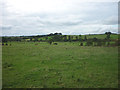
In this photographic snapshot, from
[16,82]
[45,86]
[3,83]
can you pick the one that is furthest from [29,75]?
[45,86]

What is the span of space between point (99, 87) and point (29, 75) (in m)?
5.55

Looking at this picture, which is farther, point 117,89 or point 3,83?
point 3,83

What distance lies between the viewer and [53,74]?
9586mm

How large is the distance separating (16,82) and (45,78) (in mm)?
2125

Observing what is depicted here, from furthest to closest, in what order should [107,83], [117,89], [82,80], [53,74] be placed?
1. [53,74]
2. [82,80]
3. [107,83]
4. [117,89]

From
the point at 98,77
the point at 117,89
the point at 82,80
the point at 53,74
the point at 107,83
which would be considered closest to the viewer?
the point at 117,89

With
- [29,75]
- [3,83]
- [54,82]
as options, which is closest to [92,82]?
[54,82]

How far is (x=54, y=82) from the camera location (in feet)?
26.1

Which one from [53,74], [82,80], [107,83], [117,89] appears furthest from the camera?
[53,74]

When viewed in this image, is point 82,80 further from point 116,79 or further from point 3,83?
point 3,83

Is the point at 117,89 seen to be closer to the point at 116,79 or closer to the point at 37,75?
the point at 116,79

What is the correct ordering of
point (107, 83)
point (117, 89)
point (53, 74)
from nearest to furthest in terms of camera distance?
1. point (117, 89)
2. point (107, 83)
3. point (53, 74)

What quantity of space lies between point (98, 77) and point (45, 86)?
14.3ft

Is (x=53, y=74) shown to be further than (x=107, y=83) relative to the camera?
Yes
